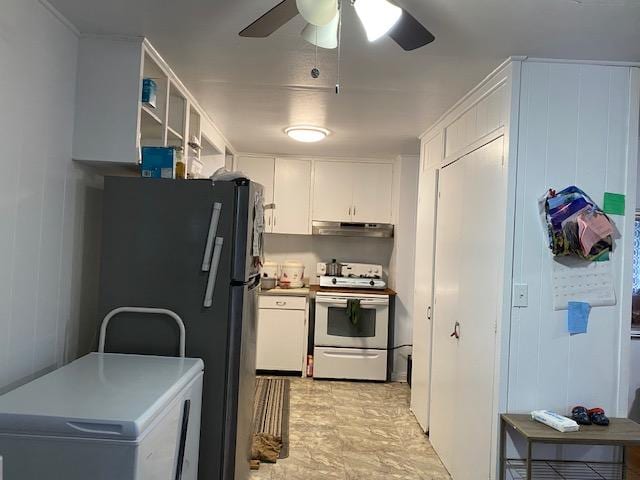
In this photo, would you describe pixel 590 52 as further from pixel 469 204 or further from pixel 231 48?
pixel 231 48

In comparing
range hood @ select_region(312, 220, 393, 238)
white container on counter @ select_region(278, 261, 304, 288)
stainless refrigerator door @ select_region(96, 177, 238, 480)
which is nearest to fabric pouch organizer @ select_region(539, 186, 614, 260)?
stainless refrigerator door @ select_region(96, 177, 238, 480)

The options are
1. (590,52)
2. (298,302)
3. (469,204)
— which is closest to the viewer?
(590,52)

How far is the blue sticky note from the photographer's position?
90.1 inches

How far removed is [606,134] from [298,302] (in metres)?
3.29

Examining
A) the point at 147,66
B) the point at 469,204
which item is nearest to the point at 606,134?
the point at 469,204

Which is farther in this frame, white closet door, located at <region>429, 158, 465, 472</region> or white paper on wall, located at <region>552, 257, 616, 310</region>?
white closet door, located at <region>429, 158, 465, 472</region>

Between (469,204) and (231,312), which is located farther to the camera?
(469,204)

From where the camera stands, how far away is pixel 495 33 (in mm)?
2041

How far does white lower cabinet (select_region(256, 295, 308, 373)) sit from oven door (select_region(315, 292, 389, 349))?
8.1 inches

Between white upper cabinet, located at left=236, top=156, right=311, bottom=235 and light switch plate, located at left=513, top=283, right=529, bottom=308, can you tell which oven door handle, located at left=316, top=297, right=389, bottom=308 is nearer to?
white upper cabinet, located at left=236, top=156, right=311, bottom=235

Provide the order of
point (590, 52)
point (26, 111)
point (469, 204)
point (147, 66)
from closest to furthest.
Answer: point (26, 111), point (590, 52), point (147, 66), point (469, 204)

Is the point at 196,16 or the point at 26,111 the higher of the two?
the point at 196,16

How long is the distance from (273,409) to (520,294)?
7.79ft

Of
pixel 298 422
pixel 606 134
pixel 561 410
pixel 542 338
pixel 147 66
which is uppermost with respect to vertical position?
pixel 147 66
